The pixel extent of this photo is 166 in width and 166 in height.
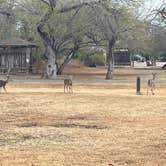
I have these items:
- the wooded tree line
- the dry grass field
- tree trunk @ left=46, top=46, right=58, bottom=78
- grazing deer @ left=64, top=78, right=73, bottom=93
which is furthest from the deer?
tree trunk @ left=46, top=46, right=58, bottom=78

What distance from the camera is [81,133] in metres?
14.4

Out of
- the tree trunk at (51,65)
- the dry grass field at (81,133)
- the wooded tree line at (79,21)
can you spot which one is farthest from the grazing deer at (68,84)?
the tree trunk at (51,65)

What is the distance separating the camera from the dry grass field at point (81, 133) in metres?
10.7

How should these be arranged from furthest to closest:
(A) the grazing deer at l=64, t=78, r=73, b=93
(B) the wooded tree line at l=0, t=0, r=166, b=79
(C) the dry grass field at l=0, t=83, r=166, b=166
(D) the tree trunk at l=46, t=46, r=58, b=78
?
(D) the tree trunk at l=46, t=46, r=58, b=78 < (B) the wooded tree line at l=0, t=0, r=166, b=79 < (A) the grazing deer at l=64, t=78, r=73, b=93 < (C) the dry grass field at l=0, t=83, r=166, b=166

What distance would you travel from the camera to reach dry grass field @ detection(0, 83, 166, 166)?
10.7 m

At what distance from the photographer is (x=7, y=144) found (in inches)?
487

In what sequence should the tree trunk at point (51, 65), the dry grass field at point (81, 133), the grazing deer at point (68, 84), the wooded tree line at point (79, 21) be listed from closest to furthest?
1. the dry grass field at point (81, 133)
2. the grazing deer at point (68, 84)
3. the wooded tree line at point (79, 21)
4. the tree trunk at point (51, 65)

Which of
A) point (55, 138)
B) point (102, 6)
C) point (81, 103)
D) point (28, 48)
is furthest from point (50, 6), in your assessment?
point (55, 138)

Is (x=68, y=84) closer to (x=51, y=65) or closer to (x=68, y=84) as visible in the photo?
(x=68, y=84)

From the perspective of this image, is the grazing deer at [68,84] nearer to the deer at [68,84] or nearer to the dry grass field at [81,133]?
the deer at [68,84]

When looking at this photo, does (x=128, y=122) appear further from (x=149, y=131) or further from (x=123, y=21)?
(x=123, y=21)

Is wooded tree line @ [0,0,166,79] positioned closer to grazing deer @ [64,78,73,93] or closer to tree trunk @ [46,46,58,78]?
tree trunk @ [46,46,58,78]

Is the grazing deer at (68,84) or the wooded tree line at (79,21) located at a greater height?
the wooded tree line at (79,21)

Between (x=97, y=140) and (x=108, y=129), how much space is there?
224cm
